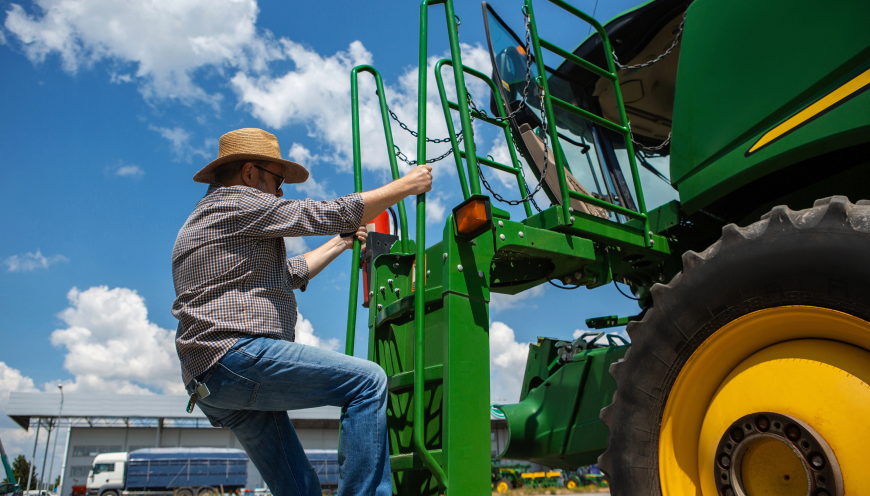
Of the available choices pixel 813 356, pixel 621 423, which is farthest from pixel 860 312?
pixel 621 423

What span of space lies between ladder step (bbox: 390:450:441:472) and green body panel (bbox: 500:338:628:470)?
1.24m

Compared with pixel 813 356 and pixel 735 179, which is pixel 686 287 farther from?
pixel 735 179

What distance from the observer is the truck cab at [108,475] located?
28.0 meters

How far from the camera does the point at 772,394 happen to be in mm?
1952

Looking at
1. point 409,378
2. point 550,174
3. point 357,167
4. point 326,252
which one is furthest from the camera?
point 550,174

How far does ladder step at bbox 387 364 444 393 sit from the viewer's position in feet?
8.53

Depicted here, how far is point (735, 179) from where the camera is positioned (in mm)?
2629

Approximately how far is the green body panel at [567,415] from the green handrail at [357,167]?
136 centimetres

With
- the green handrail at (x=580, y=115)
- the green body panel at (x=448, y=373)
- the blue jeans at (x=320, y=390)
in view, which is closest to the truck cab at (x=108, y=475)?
the green body panel at (x=448, y=373)

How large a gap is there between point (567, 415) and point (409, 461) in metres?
1.40

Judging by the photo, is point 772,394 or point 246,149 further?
point 246,149

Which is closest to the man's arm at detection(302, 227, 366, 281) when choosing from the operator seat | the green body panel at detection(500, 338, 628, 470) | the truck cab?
the operator seat

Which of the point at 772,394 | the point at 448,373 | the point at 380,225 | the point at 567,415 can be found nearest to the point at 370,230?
the point at 380,225

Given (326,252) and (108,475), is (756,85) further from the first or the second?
(108,475)
